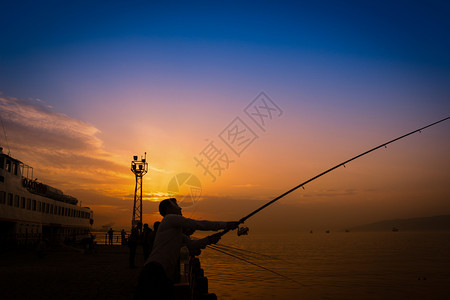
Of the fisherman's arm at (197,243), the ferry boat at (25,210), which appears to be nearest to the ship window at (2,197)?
the ferry boat at (25,210)

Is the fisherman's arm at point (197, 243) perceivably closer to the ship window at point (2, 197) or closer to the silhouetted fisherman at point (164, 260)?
the silhouetted fisherman at point (164, 260)

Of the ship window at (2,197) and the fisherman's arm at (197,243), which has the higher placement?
the ship window at (2,197)

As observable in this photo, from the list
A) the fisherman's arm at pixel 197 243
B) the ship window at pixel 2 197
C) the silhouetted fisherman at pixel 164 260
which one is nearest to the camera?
the silhouetted fisherman at pixel 164 260

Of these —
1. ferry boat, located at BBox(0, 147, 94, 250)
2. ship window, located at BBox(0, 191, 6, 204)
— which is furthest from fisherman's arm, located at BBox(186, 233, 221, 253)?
ship window, located at BBox(0, 191, 6, 204)

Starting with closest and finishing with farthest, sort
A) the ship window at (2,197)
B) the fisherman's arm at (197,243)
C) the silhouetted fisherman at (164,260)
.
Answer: the silhouetted fisherman at (164,260) → the fisherman's arm at (197,243) → the ship window at (2,197)

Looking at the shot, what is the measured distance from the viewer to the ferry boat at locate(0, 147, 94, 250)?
33.2 m

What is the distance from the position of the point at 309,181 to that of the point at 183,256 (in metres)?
4.89

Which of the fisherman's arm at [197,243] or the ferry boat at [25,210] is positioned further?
the ferry boat at [25,210]

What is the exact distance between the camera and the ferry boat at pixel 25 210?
33.2m

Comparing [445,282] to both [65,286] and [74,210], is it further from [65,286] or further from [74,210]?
[74,210]

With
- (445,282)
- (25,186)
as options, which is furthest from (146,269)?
(25,186)

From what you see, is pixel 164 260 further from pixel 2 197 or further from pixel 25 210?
pixel 25 210

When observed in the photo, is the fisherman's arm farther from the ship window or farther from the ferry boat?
the ship window

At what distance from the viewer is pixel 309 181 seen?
9.95m
